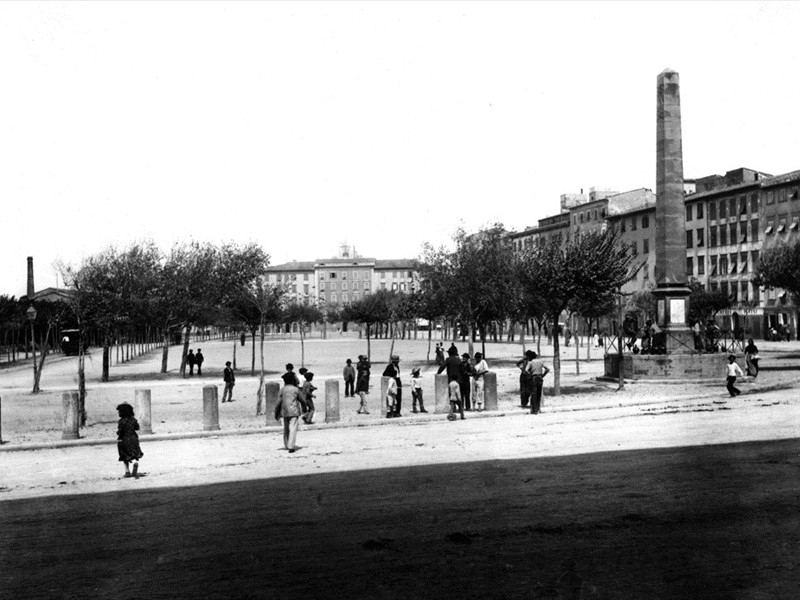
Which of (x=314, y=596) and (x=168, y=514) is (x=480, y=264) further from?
(x=314, y=596)

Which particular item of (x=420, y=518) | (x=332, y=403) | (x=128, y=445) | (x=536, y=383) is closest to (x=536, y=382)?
(x=536, y=383)

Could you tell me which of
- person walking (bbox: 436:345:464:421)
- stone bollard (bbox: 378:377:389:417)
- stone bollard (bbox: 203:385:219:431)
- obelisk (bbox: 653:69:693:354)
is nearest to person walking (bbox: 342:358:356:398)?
stone bollard (bbox: 378:377:389:417)

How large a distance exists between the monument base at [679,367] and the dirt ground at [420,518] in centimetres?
1017

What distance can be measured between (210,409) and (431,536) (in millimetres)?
10544

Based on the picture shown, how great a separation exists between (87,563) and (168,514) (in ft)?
6.23

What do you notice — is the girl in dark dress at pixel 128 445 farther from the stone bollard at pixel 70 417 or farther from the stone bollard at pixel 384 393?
the stone bollard at pixel 384 393

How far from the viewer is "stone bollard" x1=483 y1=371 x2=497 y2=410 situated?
65.1 feet

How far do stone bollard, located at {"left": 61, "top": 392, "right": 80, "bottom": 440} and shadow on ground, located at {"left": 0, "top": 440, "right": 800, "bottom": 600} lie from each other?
6148 mm

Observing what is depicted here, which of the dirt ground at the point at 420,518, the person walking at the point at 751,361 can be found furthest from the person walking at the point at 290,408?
the person walking at the point at 751,361

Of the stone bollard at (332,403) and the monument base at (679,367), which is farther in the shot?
the monument base at (679,367)

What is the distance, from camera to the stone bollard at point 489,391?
65.1ft

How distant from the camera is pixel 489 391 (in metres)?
19.9

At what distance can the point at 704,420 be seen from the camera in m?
16.2

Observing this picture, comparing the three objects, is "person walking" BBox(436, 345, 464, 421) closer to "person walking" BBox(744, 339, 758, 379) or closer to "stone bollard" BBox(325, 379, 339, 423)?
"stone bollard" BBox(325, 379, 339, 423)
